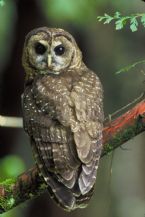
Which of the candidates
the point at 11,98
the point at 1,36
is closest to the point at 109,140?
the point at 1,36

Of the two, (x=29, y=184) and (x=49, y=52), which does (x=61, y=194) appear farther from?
(x=49, y=52)

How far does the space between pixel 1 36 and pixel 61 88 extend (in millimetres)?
1874

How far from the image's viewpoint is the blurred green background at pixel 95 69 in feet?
26.6

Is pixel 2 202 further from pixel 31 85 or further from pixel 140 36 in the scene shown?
pixel 140 36

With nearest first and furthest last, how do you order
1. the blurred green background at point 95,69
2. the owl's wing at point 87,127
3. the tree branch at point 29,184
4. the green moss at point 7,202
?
1. the owl's wing at point 87,127
2. the tree branch at point 29,184
3. the green moss at point 7,202
4. the blurred green background at point 95,69

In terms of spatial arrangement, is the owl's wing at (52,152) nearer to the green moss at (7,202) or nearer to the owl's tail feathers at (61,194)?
the owl's tail feathers at (61,194)

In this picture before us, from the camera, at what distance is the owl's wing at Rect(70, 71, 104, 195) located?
229 inches

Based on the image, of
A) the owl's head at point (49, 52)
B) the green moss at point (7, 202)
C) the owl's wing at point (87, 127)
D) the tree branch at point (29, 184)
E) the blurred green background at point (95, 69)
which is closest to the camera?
the owl's wing at point (87, 127)

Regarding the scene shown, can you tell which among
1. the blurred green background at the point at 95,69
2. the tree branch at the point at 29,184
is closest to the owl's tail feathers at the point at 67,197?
the tree branch at the point at 29,184

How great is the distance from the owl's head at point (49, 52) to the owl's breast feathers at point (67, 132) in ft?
0.92

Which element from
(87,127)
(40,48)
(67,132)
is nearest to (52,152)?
(67,132)

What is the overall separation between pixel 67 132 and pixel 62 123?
0.22 feet

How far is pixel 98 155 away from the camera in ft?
19.5

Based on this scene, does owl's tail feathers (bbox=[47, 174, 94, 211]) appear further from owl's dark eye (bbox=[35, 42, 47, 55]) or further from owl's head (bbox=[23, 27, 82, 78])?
owl's dark eye (bbox=[35, 42, 47, 55])
